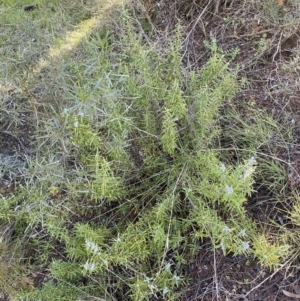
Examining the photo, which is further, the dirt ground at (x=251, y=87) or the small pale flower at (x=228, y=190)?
the dirt ground at (x=251, y=87)

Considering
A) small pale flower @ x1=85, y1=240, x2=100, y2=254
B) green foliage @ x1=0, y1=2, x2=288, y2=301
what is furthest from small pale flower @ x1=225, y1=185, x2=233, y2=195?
small pale flower @ x1=85, y1=240, x2=100, y2=254

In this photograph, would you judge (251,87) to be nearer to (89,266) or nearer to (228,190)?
(228,190)

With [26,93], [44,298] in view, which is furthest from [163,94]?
[44,298]

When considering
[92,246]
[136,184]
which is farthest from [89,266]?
[136,184]

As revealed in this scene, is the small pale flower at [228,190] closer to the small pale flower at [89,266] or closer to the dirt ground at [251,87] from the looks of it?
the dirt ground at [251,87]

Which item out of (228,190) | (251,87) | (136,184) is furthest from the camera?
(251,87)

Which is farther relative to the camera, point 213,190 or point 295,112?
point 295,112

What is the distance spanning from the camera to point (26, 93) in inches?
76.8

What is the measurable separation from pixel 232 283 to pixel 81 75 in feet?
3.40

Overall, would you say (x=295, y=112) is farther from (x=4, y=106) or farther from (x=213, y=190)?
(x=4, y=106)

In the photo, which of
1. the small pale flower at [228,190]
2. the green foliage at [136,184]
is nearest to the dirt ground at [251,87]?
the green foliage at [136,184]

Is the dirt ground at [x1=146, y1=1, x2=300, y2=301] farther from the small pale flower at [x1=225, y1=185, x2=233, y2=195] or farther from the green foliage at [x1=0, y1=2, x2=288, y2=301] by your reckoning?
the small pale flower at [x1=225, y1=185, x2=233, y2=195]

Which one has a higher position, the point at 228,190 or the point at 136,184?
the point at 228,190

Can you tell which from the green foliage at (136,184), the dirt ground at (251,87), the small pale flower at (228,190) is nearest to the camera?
the small pale flower at (228,190)
